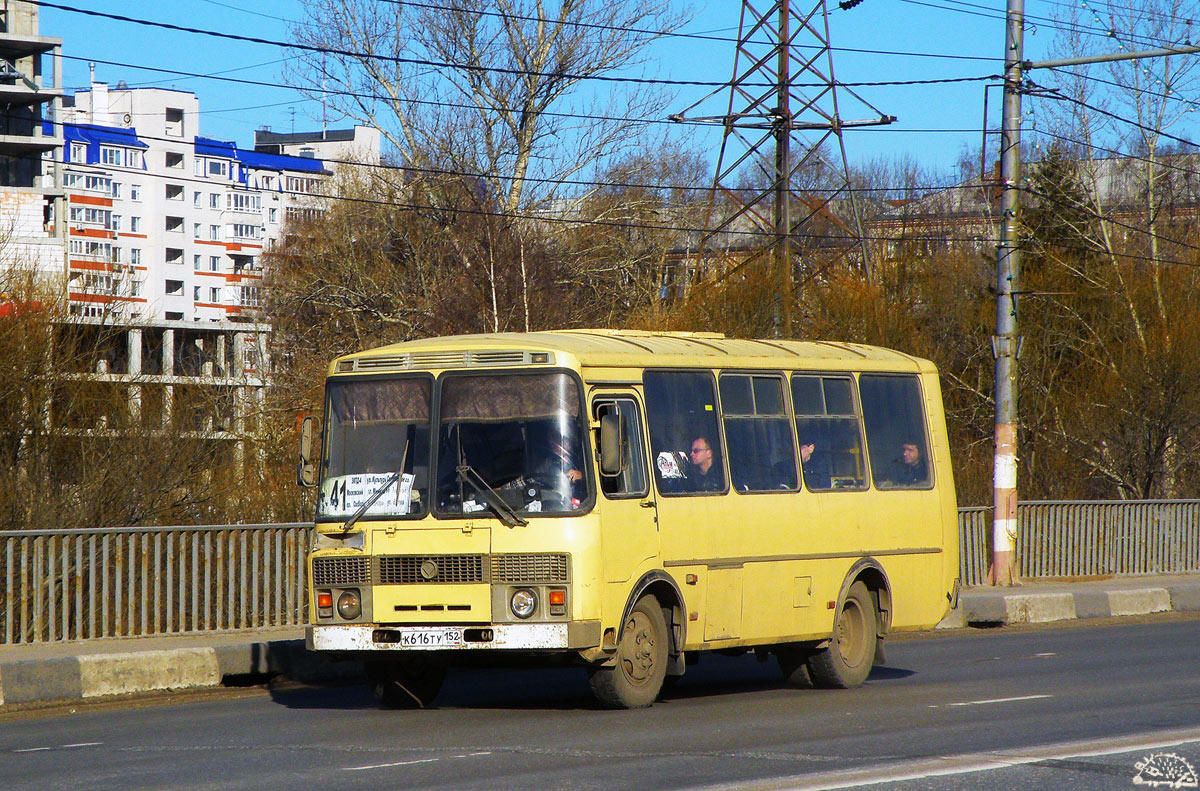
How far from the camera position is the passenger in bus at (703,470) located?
38.8ft

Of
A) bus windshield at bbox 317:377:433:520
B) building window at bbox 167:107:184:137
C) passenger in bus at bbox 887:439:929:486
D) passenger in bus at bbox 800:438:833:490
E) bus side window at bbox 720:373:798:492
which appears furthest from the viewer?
building window at bbox 167:107:184:137

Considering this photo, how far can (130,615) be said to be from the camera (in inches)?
564

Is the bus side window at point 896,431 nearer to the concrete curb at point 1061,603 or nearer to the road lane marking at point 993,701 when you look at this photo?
the road lane marking at point 993,701

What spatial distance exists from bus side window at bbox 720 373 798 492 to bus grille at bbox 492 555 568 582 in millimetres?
2201

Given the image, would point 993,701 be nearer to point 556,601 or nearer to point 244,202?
point 556,601

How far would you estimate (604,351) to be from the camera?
11305 millimetres

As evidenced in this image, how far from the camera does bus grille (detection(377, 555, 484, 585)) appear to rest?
10.7 meters

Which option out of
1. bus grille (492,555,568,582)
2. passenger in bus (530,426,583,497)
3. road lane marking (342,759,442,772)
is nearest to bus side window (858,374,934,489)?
passenger in bus (530,426,583,497)

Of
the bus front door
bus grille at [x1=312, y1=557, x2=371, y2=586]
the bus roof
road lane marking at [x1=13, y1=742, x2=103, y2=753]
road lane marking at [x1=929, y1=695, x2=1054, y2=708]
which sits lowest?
road lane marking at [x1=929, y1=695, x2=1054, y2=708]

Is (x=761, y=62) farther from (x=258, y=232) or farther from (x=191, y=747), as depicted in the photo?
(x=258, y=232)

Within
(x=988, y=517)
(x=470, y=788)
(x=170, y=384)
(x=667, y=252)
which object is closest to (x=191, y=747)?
(x=470, y=788)

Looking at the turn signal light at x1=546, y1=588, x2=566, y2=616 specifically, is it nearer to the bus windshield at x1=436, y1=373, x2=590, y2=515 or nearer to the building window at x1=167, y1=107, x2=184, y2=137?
the bus windshield at x1=436, y1=373, x2=590, y2=515

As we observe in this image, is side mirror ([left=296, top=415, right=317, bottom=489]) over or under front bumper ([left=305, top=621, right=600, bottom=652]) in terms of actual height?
over

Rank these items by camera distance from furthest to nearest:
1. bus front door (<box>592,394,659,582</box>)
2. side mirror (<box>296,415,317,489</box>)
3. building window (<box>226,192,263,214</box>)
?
building window (<box>226,192,263,214</box>) < side mirror (<box>296,415,317,489</box>) < bus front door (<box>592,394,659,582</box>)
